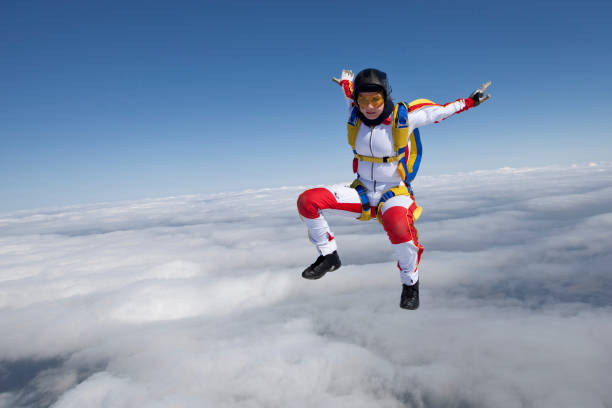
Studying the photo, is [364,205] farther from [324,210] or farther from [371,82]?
[371,82]

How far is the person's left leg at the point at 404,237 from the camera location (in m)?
2.14

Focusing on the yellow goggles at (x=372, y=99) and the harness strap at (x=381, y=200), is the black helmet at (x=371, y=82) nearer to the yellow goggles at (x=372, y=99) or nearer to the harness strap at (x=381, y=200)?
the yellow goggles at (x=372, y=99)

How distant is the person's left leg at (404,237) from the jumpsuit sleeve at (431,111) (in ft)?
2.12

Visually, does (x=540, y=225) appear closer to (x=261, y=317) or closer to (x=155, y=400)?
(x=261, y=317)

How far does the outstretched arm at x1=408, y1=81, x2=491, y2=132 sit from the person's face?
0.28 m

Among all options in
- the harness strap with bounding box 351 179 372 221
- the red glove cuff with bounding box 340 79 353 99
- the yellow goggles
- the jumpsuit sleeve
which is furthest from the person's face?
the harness strap with bounding box 351 179 372 221

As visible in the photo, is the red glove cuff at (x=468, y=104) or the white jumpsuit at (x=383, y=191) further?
the red glove cuff at (x=468, y=104)

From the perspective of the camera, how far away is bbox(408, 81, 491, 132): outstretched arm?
2.24m

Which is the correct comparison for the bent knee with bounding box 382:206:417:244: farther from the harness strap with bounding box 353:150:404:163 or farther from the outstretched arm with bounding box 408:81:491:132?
the outstretched arm with bounding box 408:81:491:132

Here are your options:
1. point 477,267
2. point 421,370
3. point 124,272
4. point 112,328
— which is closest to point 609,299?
point 477,267

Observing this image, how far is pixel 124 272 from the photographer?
1512 inches

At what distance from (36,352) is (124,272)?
12.0 metres

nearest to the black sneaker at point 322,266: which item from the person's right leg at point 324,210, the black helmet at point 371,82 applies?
the person's right leg at point 324,210

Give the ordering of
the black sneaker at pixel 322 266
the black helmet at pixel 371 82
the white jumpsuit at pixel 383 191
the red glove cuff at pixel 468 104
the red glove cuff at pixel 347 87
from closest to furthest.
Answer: the black helmet at pixel 371 82, the white jumpsuit at pixel 383 191, the red glove cuff at pixel 468 104, the black sneaker at pixel 322 266, the red glove cuff at pixel 347 87
